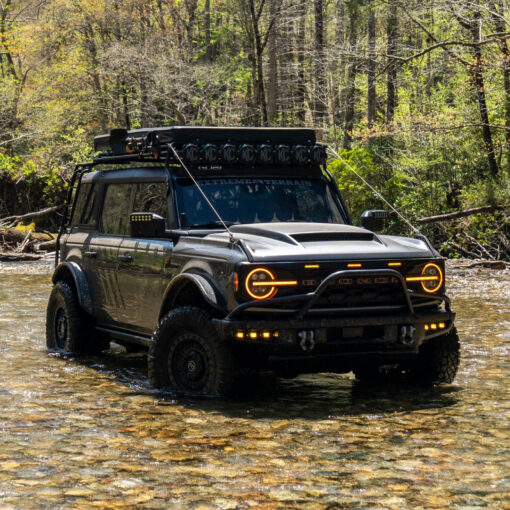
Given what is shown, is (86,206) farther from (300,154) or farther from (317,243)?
(317,243)

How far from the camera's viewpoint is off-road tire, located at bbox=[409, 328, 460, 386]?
791cm

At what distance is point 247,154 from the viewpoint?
8.83 metres

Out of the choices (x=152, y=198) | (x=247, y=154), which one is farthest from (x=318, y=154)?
(x=152, y=198)

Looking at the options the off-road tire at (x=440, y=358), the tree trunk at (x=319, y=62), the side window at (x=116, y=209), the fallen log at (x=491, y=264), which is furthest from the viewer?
the tree trunk at (x=319, y=62)

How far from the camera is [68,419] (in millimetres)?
6953

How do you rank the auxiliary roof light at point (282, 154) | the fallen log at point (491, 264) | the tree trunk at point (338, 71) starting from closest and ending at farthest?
the auxiliary roof light at point (282, 154)
the fallen log at point (491, 264)
the tree trunk at point (338, 71)

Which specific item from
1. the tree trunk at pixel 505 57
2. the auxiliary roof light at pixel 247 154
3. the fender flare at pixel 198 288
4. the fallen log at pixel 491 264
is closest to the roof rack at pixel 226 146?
the auxiliary roof light at pixel 247 154

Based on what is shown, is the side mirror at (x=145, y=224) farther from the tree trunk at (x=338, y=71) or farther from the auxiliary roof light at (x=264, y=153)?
the tree trunk at (x=338, y=71)

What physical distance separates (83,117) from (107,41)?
3.94 m

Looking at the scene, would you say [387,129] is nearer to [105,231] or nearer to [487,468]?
[105,231]

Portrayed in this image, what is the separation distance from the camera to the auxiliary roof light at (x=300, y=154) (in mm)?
9062

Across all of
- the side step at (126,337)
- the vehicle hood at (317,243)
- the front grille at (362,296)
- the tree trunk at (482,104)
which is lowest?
the side step at (126,337)

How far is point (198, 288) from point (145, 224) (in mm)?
838

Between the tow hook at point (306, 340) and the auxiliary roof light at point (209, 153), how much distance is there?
229 centimetres
